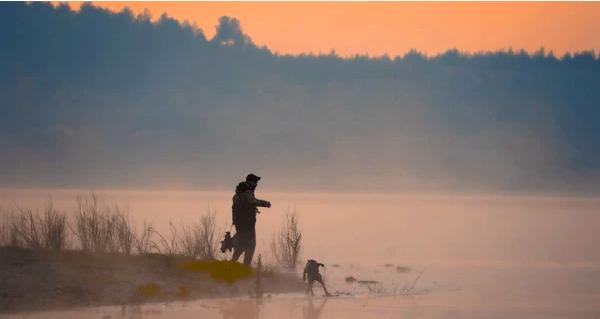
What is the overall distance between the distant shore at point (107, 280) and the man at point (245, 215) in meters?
0.34

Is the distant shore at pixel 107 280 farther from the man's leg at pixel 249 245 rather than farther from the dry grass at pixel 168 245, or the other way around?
the dry grass at pixel 168 245

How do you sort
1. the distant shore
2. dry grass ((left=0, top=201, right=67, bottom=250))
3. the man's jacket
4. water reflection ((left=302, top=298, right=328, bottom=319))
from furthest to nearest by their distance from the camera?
dry grass ((left=0, top=201, right=67, bottom=250))
the man's jacket
the distant shore
water reflection ((left=302, top=298, right=328, bottom=319))

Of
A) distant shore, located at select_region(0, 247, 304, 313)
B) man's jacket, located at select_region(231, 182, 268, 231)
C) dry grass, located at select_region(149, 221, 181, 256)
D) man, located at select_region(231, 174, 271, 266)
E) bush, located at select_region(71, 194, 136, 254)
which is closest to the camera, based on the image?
distant shore, located at select_region(0, 247, 304, 313)

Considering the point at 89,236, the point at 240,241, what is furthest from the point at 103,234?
the point at 240,241

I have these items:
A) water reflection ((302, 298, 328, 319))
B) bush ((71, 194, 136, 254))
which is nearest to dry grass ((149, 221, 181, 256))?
bush ((71, 194, 136, 254))

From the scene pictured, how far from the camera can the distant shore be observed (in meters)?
17.8

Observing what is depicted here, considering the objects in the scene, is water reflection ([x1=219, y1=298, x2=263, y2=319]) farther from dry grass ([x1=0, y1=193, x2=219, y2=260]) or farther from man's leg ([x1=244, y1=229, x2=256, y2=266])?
dry grass ([x1=0, y1=193, x2=219, y2=260])

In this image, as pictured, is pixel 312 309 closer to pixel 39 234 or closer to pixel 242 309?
pixel 242 309

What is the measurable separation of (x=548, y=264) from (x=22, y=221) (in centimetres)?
1299

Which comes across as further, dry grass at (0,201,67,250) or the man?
dry grass at (0,201,67,250)

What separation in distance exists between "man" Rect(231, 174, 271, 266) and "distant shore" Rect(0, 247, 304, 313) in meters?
0.34

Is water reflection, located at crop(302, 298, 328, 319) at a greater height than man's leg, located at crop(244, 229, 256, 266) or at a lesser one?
lesser

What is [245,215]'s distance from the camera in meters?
20.1

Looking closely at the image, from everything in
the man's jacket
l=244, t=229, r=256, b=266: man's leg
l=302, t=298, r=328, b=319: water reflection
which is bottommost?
l=302, t=298, r=328, b=319: water reflection
